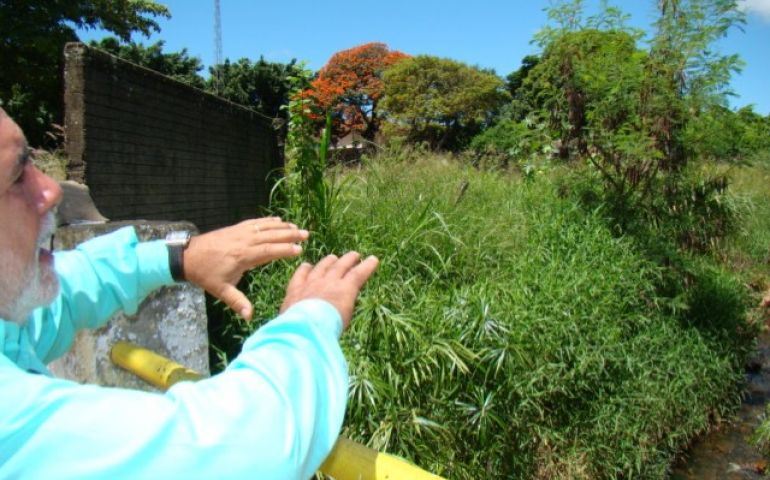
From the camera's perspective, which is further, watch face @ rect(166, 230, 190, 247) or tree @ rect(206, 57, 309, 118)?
tree @ rect(206, 57, 309, 118)

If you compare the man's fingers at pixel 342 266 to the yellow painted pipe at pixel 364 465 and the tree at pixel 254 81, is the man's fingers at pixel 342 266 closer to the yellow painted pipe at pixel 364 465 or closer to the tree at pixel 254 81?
the yellow painted pipe at pixel 364 465

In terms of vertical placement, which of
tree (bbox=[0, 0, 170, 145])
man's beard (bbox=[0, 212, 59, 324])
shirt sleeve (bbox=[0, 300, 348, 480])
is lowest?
shirt sleeve (bbox=[0, 300, 348, 480])

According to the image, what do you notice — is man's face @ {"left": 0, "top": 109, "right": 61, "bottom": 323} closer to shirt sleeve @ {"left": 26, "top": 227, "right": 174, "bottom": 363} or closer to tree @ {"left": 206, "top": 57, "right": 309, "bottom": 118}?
shirt sleeve @ {"left": 26, "top": 227, "right": 174, "bottom": 363}

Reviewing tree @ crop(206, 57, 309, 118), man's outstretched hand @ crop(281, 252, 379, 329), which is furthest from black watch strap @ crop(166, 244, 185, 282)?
tree @ crop(206, 57, 309, 118)

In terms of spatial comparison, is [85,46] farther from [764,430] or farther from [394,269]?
[764,430]

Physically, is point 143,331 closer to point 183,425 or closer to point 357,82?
point 183,425

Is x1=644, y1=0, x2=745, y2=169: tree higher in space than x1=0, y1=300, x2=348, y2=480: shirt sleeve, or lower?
higher

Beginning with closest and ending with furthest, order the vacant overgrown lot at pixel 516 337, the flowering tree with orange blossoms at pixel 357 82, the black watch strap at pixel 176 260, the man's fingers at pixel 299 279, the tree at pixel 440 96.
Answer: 1. the man's fingers at pixel 299 279
2. the black watch strap at pixel 176 260
3. the vacant overgrown lot at pixel 516 337
4. the tree at pixel 440 96
5. the flowering tree with orange blossoms at pixel 357 82

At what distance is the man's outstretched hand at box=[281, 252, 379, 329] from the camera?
976 mm

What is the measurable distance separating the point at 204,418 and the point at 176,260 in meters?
0.61

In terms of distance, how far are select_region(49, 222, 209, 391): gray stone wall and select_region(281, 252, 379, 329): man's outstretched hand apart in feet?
3.60

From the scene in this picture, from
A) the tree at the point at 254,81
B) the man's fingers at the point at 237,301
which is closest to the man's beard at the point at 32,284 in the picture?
the man's fingers at the point at 237,301

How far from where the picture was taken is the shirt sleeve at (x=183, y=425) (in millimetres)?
687

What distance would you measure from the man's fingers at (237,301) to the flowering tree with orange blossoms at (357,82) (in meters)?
28.7
